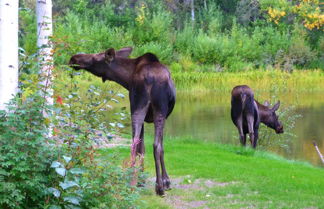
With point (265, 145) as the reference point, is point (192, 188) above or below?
above

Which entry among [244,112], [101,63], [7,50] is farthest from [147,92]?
[244,112]

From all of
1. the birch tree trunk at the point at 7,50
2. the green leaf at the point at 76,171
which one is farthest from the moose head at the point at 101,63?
the green leaf at the point at 76,171

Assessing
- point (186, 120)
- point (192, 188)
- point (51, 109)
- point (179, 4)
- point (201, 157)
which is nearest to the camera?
point (51, 109)

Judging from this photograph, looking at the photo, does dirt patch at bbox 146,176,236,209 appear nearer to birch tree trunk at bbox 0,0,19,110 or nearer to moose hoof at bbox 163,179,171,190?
moose hoof at bbox 163,179,171,190

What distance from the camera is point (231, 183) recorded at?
9992mm

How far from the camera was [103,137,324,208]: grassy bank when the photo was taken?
8492 mm

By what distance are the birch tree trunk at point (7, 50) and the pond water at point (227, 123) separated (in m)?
12.4

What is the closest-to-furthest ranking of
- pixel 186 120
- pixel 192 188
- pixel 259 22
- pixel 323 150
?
pixel 192 188, pixel 323 150, pixel 186 120, pixel 259 22

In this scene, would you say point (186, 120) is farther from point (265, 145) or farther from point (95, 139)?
point (95, 139)

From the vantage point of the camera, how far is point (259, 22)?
2137 inches

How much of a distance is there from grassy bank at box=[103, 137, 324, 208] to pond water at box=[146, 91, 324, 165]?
5265mm

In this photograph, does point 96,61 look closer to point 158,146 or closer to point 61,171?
point 158,146

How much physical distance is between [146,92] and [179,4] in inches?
2007

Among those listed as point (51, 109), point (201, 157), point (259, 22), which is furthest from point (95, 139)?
point (259, 22)
